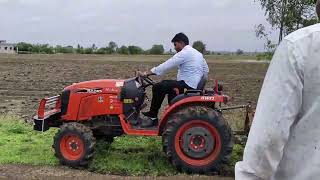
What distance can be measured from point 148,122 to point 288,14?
3.03 m

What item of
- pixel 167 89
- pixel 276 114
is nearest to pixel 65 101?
pixel 167 89

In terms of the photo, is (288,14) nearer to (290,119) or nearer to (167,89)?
(167,89)

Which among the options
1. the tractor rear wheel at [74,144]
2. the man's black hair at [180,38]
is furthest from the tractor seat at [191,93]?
the tractor rear wheel at [74,144]

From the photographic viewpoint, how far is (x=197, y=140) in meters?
7.55

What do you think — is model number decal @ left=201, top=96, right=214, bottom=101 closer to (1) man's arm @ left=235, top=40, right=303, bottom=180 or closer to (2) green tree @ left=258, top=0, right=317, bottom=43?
(2) green tree @ left=258, top=0, right=317, bottom=43

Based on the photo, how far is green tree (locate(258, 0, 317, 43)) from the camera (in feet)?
29.6

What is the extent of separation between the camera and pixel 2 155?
8375 mm

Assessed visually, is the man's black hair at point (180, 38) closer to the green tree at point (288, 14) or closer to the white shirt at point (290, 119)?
the green tree at point (288, 14)

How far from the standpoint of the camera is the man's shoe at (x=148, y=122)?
312 inches

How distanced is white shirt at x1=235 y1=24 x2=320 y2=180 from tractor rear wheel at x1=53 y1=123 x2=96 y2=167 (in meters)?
5.95

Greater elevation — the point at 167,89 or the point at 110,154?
the point at 167,89

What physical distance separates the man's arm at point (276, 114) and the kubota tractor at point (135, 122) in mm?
5622

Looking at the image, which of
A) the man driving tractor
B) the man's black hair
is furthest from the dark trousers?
the man's black hair

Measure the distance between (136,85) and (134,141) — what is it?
5.24 ft
